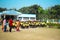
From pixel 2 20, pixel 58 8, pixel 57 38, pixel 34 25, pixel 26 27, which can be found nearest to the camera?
pixel 57 38

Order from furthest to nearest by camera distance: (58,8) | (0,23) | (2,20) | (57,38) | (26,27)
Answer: (26,27)
(0,23)
(2,20)
(58,8)
(57,38)

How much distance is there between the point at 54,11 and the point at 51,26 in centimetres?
159

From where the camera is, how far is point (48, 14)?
16.7ft

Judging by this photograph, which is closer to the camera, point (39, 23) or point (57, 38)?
point (57, 38)

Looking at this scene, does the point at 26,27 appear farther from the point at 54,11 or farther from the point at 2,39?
the point at 2,39

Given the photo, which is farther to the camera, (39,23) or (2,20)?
(39,23)

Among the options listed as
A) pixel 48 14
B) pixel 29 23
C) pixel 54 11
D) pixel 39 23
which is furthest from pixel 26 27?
pixel 54 11

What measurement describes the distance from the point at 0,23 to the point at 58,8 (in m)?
1.68

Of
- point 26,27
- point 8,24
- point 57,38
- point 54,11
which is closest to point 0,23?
point 8,24

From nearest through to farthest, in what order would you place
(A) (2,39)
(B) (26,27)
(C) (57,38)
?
(A) (2,39), (C) (57,38), (B) (26,27)

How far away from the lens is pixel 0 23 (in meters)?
5.27

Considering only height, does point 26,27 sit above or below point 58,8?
below

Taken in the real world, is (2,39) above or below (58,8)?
below

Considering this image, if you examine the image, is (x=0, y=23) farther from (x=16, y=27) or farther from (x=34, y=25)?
(x=34, y=25)
